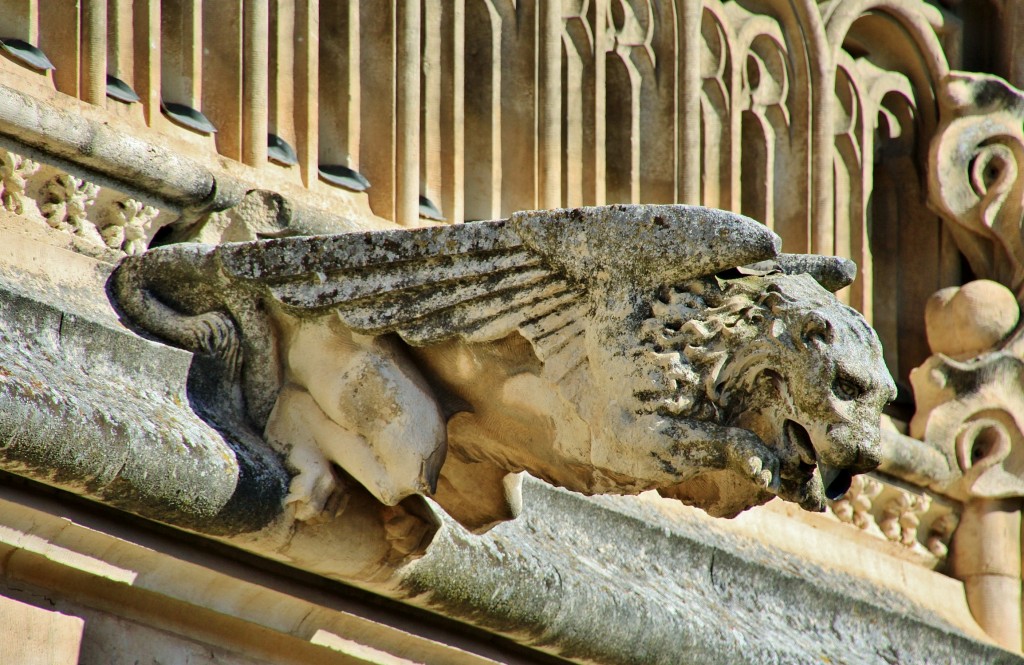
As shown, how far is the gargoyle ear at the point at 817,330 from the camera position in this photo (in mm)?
2994

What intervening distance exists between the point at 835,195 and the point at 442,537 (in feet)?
6.95

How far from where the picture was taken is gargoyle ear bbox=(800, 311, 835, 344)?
2.99 metres

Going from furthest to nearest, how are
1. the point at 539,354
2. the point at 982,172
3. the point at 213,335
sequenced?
the point at 982,172 < the point at 213,335 < the point at 539,354

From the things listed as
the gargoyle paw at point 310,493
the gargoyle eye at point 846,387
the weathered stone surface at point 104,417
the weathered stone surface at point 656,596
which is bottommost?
the weathered stone surface at point 656,596

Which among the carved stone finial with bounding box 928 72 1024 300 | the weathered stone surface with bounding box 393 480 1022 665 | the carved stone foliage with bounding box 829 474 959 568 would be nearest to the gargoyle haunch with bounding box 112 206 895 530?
the weathered stone surface with bounding box 393 480 1022 665

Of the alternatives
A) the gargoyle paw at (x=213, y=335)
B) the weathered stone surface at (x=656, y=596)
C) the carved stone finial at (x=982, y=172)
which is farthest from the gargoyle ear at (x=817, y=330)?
the carved stone finial at (x=982, y=172)

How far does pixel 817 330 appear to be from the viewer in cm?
300

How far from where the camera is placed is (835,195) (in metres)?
5.18

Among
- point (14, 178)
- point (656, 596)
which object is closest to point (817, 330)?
point (656, 596)

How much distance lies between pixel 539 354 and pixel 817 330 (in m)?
0.39

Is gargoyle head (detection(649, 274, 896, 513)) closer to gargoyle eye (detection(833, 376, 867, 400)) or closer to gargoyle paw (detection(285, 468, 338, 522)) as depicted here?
gargoyle eye (detection(833, 376, 867, 400))

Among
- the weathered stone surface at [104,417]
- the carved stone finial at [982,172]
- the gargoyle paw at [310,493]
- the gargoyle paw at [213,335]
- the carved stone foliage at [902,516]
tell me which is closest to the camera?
the weathered stone surface at [104,417]

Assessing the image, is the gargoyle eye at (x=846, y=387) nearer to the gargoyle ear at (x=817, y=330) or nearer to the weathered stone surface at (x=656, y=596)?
the gargoyle ear at (x=817, y=330)

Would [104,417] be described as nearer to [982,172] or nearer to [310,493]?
[310,493]
